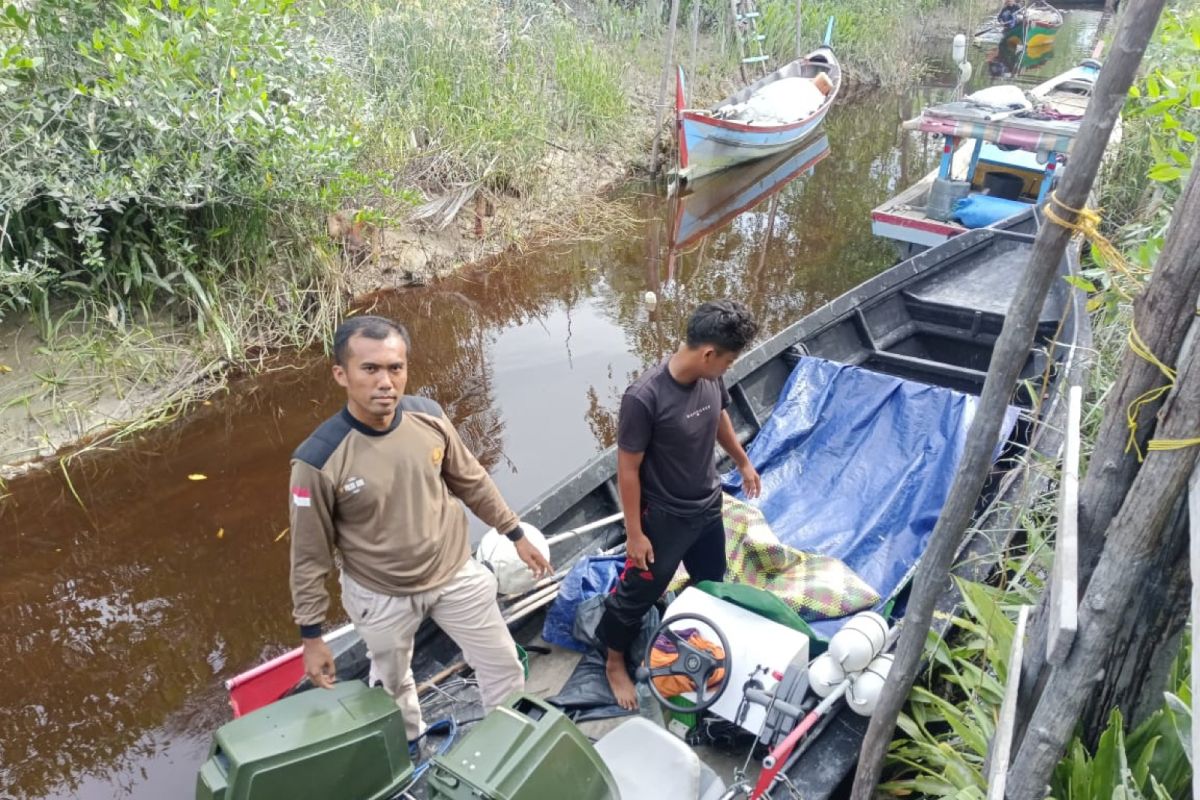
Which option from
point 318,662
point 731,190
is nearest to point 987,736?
point 318,662

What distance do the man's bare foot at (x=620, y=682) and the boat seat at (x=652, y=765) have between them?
0.46 m

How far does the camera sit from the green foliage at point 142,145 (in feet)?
16.7

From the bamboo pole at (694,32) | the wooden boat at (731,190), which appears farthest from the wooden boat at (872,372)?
the bamboo pole at (694,32)

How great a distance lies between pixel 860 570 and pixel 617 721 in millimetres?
1445

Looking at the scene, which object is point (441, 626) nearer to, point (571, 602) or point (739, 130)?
point (571, 602)

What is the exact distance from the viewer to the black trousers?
9.64 ft

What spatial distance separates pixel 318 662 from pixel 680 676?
1.15 m

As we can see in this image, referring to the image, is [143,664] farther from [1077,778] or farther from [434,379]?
[1077,778]

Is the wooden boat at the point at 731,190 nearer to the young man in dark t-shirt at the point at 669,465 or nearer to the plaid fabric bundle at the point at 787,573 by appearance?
the plaid fabric bundle at the point at 787,573

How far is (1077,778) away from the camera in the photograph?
1967 millimetres

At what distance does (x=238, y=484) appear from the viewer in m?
5.20

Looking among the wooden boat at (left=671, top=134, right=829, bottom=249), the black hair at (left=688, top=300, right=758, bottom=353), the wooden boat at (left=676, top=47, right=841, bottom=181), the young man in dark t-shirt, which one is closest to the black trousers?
the young man in dark t-shirt

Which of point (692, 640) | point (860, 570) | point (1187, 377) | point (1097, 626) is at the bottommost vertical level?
point (860, 570)

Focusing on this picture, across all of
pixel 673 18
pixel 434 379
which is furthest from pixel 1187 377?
pixel 673 18
